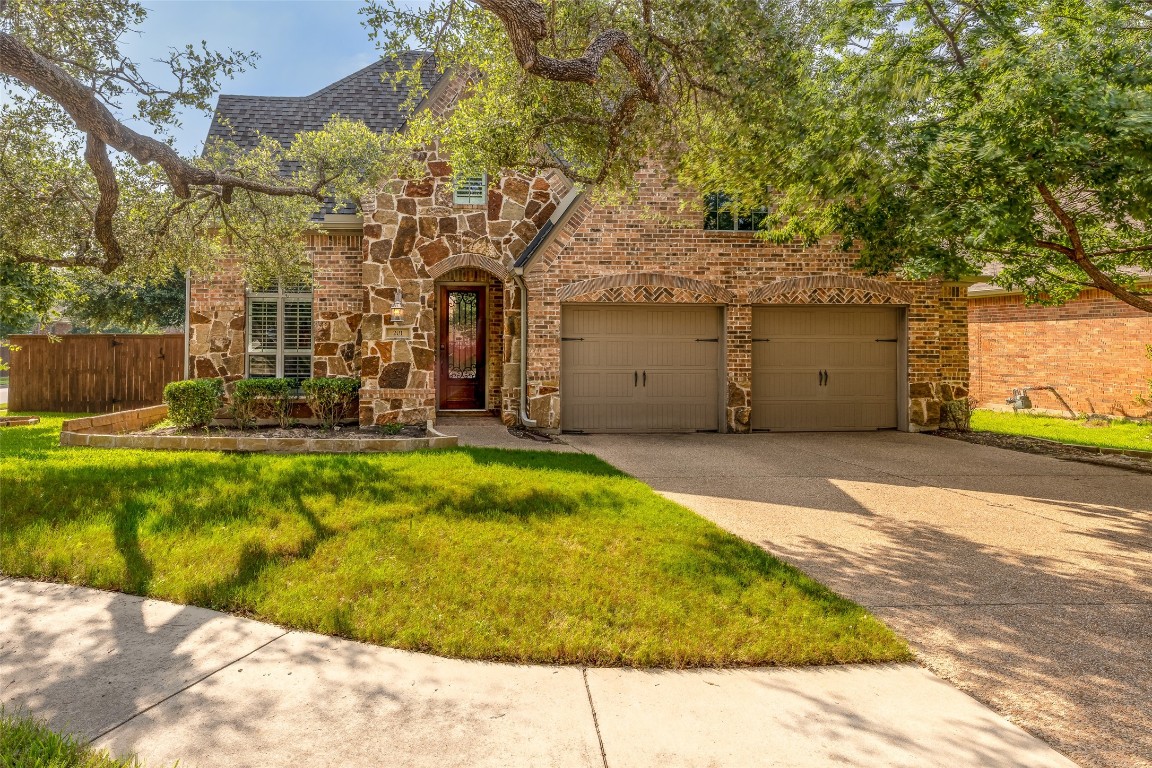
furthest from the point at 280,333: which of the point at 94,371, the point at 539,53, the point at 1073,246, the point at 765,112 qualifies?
the point at 1073,246

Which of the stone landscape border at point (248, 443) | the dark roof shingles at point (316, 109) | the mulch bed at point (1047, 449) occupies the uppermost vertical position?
the dark roof shingles at point (316, 109)

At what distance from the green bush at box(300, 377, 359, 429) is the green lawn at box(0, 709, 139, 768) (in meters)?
9.19

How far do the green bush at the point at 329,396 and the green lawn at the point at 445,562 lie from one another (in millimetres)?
4330

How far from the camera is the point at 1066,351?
1458 centimetres

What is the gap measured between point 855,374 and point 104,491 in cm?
1159

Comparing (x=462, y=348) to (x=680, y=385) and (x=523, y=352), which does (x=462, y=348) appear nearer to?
(x=523, y=352)

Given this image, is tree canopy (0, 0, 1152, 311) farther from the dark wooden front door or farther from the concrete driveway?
the dark wooden front door

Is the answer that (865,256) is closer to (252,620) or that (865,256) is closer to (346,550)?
(346,550)

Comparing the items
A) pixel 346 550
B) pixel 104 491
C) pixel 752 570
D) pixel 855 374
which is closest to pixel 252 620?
pixel 346 550

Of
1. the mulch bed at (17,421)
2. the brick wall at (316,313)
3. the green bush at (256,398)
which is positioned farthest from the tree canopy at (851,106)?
the mulch bed at (17,421)

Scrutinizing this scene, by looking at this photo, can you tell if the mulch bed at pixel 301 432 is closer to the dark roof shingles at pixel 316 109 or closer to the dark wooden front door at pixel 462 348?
the dark wooden front door at pixel 462 348

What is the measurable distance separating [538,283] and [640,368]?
2409 mm

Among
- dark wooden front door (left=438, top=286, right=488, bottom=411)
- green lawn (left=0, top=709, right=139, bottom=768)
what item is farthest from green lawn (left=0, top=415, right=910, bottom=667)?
dark wooden front door (left=438, top=286, right=488, bottom=411)

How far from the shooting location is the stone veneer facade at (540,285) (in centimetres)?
1123
